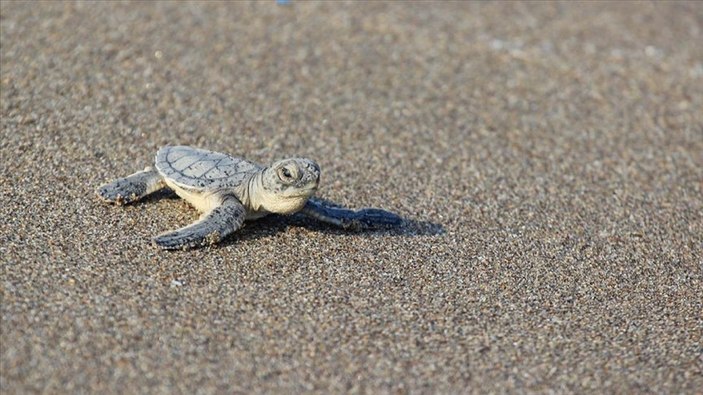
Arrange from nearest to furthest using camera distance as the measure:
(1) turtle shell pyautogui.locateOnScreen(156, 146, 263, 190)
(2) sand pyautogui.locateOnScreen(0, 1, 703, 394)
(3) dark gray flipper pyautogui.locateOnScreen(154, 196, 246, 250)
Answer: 1. (2) sand pyautogui.locateOnScreen(0, 1, 703, 394)
2. (3) dark gray flipper pyautogui.locateOnScreen(154, 196, 246, 250)
3. (1) turtle shell pyautogui.locateOnScreen(156, 146, 263, 190)

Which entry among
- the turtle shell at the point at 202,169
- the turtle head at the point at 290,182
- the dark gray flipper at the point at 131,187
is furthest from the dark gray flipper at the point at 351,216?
the dark gray flipper at the point at 131,187

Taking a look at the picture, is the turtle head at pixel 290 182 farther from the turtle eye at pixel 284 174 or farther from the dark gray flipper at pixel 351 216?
the dark gray flipper at pixel 351 216

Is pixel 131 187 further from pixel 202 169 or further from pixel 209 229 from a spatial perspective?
pixel 209 229

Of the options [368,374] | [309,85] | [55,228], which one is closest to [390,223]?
[368,374]

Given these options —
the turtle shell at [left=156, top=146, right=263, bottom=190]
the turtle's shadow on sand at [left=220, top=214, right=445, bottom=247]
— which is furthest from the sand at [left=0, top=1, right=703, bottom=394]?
the turtle shell at [left=156, top=146, right=263, bottom=190]

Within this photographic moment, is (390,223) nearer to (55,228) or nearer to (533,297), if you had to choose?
(533,297)

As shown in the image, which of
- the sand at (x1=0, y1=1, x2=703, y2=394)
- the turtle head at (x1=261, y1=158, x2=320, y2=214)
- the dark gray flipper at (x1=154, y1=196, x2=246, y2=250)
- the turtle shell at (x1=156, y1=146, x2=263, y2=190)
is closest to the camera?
the sand at (x1=0, y1=1, x2=703, y2=394)

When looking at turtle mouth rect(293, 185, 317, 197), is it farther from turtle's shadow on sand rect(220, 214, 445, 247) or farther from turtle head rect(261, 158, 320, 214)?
turtle's shadow on sand rect(220, 214, 445, 247)
